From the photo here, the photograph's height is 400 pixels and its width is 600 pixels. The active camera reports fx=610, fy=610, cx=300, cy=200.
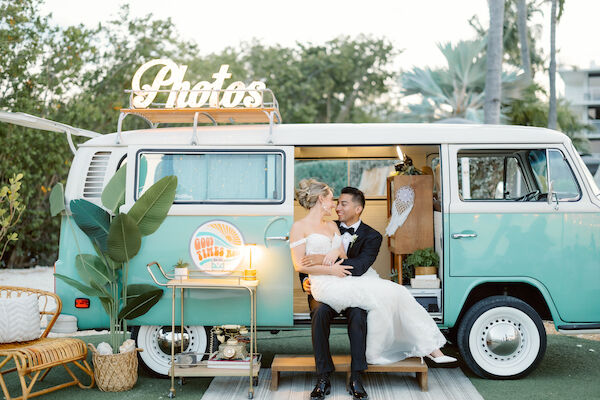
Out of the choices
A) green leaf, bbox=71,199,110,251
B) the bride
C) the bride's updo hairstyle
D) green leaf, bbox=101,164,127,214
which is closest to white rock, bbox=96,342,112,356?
green leaf, bbox=71,199,110,251

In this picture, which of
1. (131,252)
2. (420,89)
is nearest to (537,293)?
(131,252)

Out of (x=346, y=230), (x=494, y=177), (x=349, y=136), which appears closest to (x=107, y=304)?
(x=346, y=230)

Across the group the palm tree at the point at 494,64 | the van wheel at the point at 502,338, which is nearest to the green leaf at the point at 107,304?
the van wheel at the point at 502,338

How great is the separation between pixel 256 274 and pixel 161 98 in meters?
9.77

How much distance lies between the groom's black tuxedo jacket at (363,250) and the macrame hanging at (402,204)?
497 millimetres

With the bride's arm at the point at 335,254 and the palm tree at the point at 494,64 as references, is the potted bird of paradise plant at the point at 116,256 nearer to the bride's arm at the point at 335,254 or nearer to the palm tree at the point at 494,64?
the bride's arm at the point at 335,254

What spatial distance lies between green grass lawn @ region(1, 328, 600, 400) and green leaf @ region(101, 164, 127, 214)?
5.67 ft

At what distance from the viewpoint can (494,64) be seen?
1139 centimetres

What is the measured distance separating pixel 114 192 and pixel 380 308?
2768mm

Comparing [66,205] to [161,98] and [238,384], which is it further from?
[161,98]

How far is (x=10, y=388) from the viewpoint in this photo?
5.84 m

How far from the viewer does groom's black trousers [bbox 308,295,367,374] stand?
18.0 ft

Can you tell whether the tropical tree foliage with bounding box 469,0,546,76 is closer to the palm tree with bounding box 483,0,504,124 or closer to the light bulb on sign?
the palm tree with bounding box 483,0,504,124

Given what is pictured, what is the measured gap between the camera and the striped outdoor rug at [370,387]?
5.57 m
